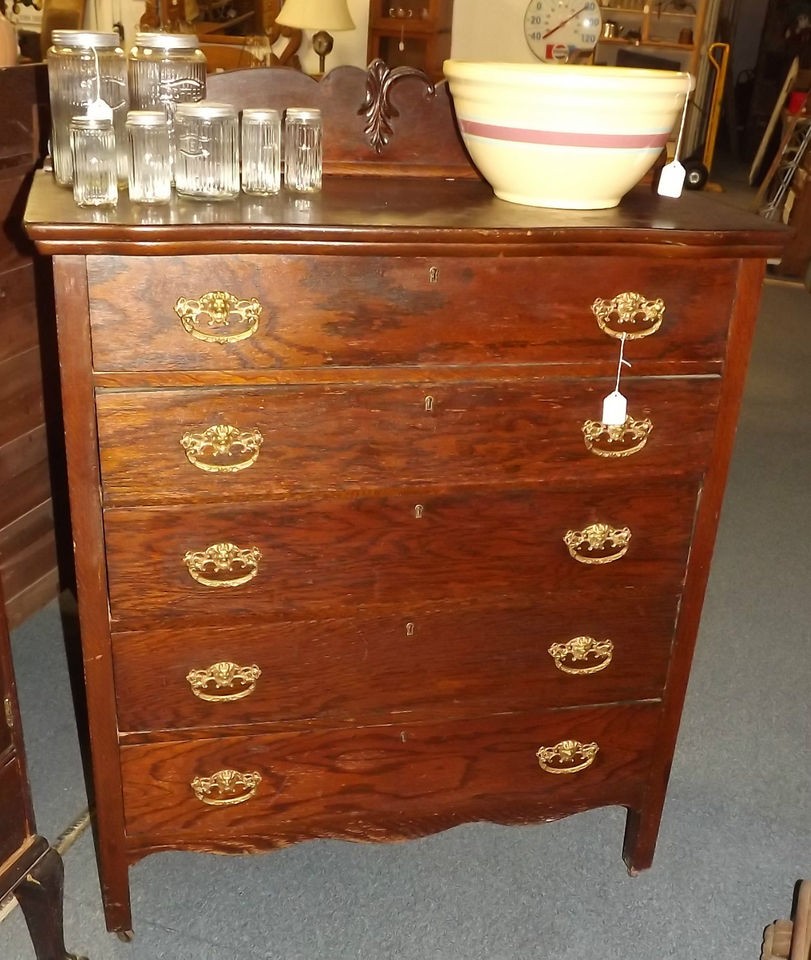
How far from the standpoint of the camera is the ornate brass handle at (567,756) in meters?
1.52

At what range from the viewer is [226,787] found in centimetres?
142

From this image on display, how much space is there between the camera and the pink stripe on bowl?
A: 3.99ft

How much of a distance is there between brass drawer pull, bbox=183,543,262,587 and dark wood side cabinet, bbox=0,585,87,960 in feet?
0.76

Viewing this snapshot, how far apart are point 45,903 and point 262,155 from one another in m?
1.01

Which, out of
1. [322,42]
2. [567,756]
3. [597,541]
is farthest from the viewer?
[322,42]

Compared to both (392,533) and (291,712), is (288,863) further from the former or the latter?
(392,533)

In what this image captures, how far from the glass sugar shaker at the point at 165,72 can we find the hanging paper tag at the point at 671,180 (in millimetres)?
656

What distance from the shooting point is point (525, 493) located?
1.34m

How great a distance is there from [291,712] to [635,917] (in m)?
0.67

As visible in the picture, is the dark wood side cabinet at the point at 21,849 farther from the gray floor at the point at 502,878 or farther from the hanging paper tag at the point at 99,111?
the hanging paper tag at the point at 99,111

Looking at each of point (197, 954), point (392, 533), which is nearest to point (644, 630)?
point (392, 533)

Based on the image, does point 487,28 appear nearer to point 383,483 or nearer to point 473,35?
point 473,35

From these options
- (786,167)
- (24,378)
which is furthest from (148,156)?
(786,167)

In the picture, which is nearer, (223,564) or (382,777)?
(223,564)
